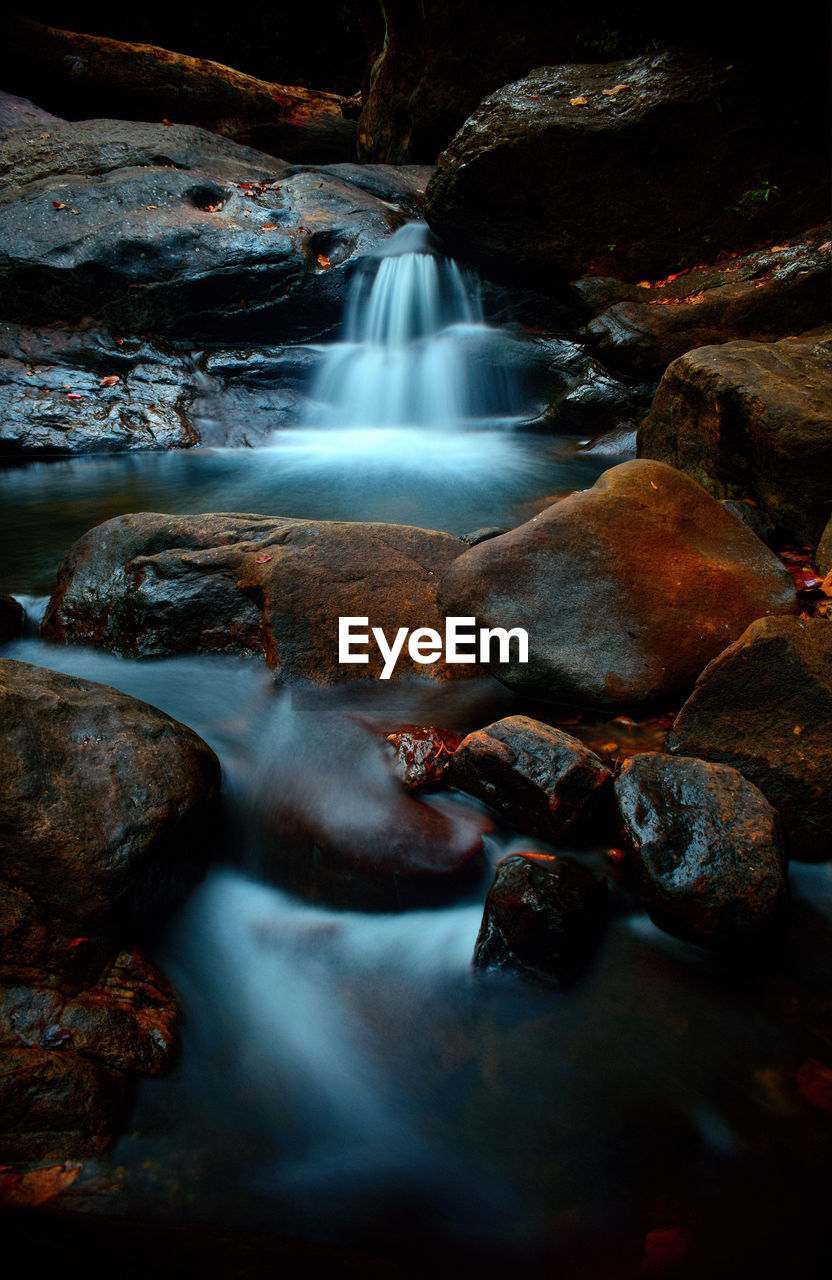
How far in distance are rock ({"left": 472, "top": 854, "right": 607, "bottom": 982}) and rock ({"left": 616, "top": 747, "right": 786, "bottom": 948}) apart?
0.25 m

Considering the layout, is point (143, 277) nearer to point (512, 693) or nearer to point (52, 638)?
point (52, 638)

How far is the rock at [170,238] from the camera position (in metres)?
10.5

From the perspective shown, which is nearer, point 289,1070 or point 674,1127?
point 674,1127

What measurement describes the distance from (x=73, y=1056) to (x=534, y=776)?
5.85 ft

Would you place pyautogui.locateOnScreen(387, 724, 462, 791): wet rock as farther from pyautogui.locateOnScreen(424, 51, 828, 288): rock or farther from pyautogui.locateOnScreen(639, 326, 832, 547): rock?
pyautogui.locateOnScreen(424, 51, 828, 288): rock

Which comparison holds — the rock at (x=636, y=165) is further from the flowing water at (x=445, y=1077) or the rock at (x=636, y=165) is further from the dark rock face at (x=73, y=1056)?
the dark rock face at (x=73, y=1056)

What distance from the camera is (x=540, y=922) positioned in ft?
7.34

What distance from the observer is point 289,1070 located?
2.06 metres

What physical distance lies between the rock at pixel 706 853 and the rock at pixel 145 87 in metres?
20.6

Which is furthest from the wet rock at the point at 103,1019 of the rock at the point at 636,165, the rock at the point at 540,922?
the rock at the point at 636,165

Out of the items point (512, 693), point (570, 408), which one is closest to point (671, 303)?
point (570, 408)

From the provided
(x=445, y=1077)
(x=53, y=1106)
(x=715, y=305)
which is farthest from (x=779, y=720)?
(x=715, y=305)

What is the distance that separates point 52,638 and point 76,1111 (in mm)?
3313

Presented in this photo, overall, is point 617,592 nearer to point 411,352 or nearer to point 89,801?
point 89,801
